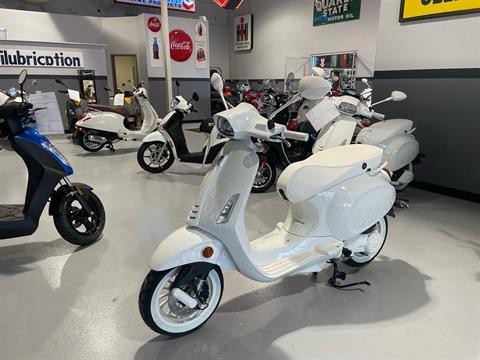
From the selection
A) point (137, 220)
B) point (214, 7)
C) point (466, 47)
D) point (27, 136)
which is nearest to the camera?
point (27, 136)

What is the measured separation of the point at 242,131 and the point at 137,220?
75.4 inches

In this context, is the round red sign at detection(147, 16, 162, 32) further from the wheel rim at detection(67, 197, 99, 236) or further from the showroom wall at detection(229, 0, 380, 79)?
the wheel rim at detection(67, 197, 99, 236)

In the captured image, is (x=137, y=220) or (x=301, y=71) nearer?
(x=137, y=220)

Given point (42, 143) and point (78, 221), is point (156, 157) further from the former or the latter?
point (42, 143)

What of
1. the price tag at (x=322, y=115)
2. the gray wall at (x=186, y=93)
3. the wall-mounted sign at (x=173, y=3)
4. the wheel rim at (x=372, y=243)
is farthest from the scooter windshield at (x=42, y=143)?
the wall-mounted sign at (x=173, y=3)

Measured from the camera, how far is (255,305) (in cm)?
194

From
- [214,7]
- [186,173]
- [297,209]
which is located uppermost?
[214,7]

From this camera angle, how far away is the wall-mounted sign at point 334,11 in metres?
8.98

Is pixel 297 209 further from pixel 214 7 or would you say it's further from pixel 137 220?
pixel 214 7

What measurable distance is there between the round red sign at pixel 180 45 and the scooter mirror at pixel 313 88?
776 cm

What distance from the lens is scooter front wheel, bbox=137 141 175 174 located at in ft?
15.6

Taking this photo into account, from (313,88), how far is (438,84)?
8.48 feet

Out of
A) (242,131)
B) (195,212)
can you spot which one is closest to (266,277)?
(195,212)

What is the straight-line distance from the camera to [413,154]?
3602 mm
